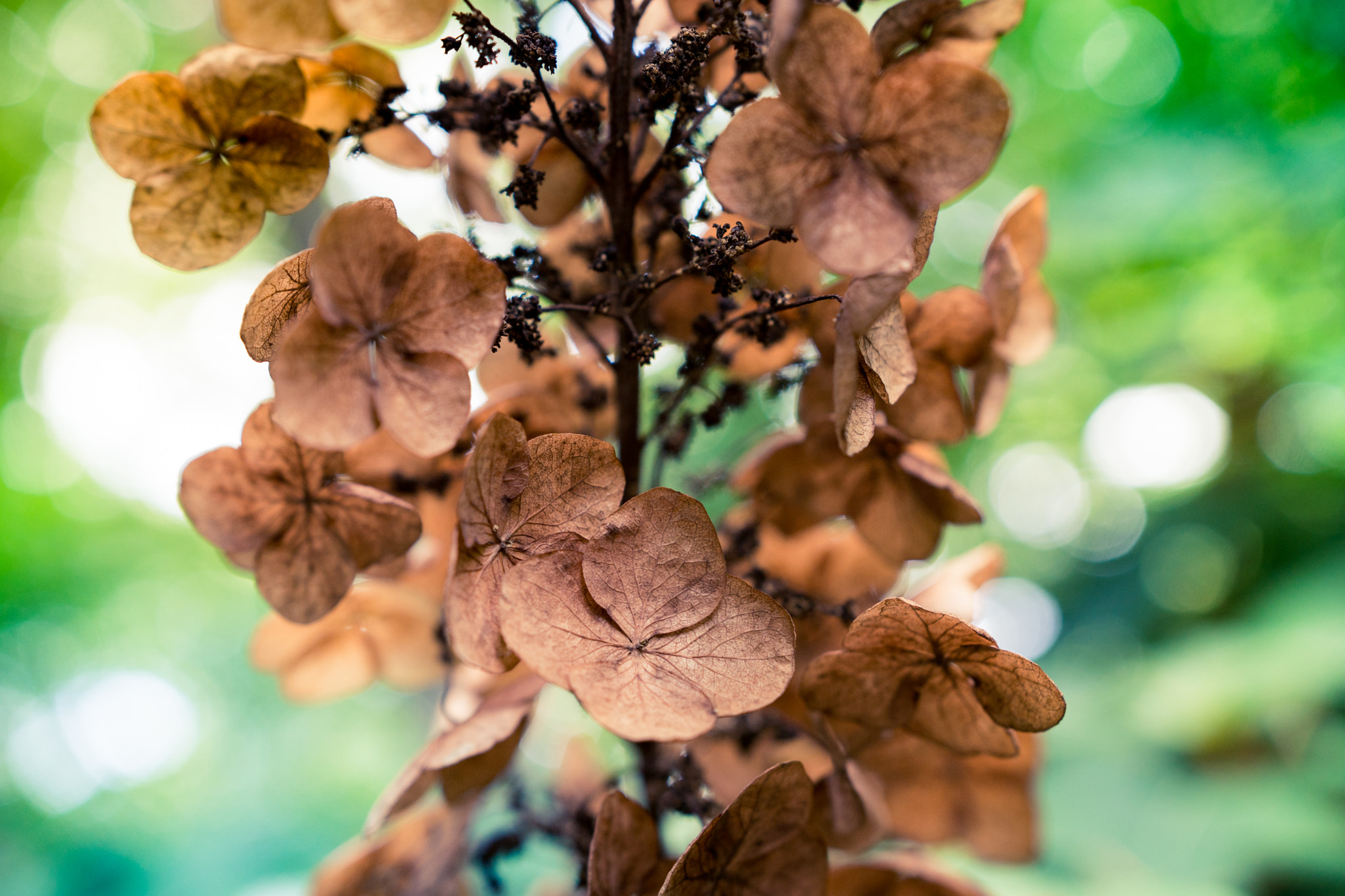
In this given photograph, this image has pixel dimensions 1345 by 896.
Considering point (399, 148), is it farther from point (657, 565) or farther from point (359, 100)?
point (657, 565)

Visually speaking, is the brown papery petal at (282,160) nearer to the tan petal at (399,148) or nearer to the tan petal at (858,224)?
the tan petal at (399,148)

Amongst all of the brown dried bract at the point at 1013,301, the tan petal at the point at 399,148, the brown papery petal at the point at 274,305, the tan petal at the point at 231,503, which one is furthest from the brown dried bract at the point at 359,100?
the brown dried bract at the point at 1013,301

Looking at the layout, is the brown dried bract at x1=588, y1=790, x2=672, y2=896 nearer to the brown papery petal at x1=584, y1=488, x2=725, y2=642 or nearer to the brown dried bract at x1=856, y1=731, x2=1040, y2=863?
the brown papery petal at x1=584, y1=488, x2=725, y2=642

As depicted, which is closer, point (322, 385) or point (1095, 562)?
point (322, 385)

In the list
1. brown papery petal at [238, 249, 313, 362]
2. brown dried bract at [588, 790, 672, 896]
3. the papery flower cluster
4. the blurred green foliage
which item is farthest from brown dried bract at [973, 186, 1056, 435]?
brown papery petal at [238, 249, 313, 362]

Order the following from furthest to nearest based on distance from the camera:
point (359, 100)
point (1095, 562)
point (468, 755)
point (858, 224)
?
1. point (1095, 562)
2. point (359, 100)
3. point (468, 755)
4. point (858, 224)

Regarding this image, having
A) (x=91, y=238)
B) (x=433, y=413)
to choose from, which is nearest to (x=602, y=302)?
(x=433, y=413)

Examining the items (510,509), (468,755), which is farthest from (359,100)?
(468,755)

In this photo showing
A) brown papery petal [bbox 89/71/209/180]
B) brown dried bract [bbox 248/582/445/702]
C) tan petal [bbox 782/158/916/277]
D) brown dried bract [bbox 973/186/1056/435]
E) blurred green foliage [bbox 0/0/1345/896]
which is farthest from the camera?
blurred green foliage [bbox 0/0/1345/896]
